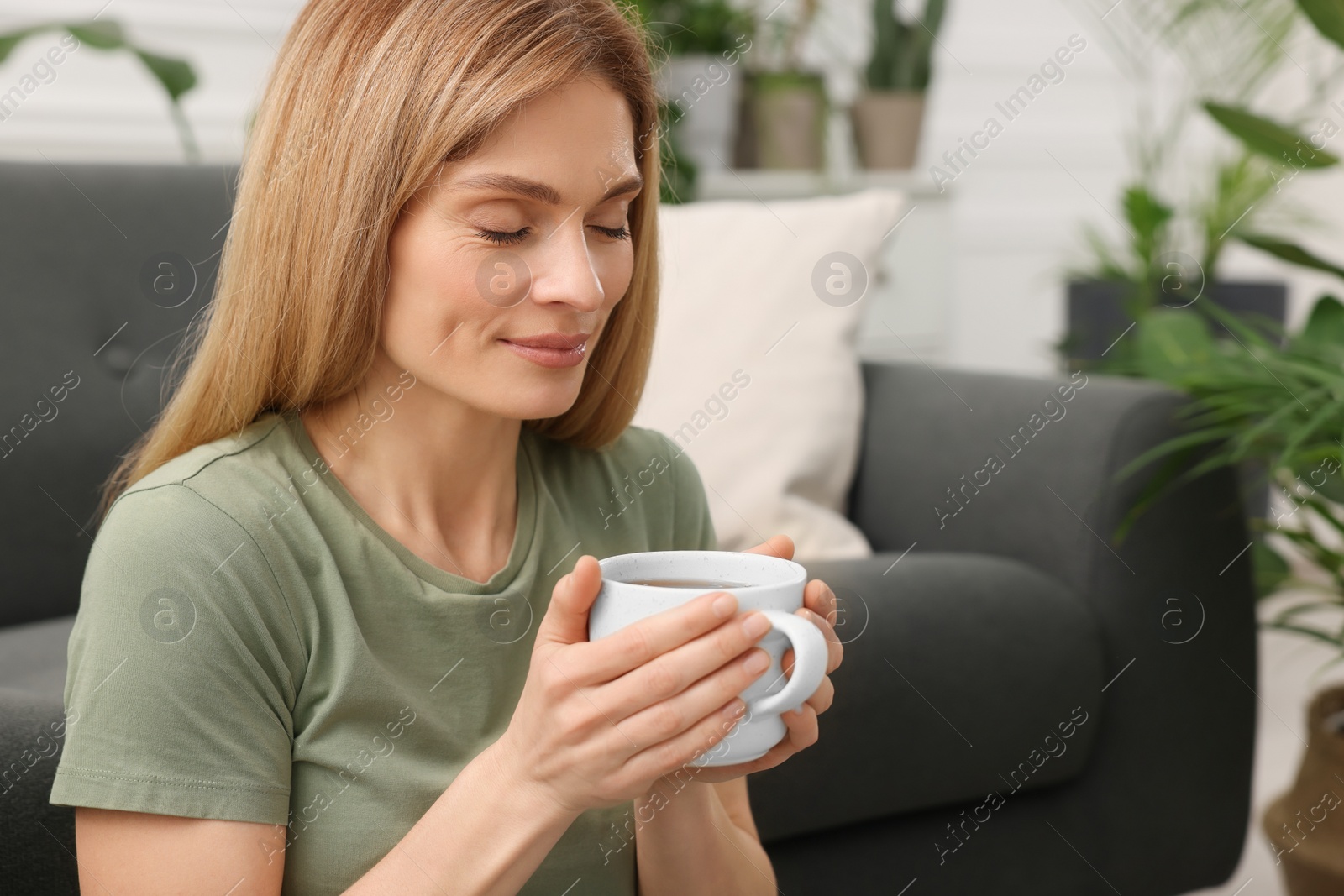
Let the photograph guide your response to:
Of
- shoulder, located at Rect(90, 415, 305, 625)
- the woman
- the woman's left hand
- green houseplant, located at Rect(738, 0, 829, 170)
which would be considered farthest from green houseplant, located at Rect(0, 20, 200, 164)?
the woman's left hand

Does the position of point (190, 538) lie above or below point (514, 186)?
below

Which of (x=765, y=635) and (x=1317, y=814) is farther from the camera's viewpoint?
(x=1317, y=814)

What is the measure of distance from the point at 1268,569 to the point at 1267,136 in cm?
57

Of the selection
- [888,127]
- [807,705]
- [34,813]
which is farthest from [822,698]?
[888,127]

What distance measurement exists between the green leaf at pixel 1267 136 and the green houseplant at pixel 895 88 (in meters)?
1.26

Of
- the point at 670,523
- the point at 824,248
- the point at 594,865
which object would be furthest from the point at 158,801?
the point at 824,248

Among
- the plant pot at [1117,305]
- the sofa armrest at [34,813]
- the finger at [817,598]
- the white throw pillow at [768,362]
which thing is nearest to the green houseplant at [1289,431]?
the white throw pillow at [768,362]

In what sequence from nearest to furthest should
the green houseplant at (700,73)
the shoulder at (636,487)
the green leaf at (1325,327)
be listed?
the shoulder at (636,487), the green leaf at (1325,327), the green houseplant at (700,73)

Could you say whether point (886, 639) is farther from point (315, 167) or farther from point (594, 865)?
point (315, 167)

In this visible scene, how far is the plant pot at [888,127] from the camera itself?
103 inches

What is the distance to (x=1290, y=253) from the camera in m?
1.40

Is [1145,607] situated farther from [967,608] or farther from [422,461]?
[422,461]

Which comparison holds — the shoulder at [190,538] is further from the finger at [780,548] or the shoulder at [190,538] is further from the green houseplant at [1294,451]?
the green houseplant at [1294,451]

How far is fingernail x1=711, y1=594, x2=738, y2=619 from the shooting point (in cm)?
56
